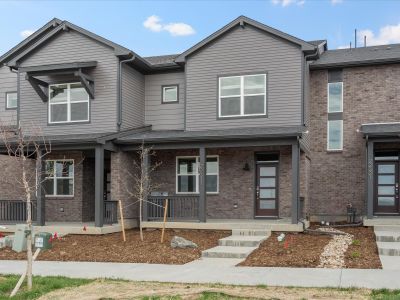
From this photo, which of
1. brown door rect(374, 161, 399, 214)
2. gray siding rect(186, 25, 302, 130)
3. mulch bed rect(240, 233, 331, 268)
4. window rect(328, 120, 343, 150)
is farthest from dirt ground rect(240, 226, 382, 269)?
window rect(328, 120, 343, 150)

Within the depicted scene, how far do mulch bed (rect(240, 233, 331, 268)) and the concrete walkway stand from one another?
57 centimetres

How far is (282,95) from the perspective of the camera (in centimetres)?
1758

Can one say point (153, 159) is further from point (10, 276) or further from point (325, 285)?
point (325, 285)

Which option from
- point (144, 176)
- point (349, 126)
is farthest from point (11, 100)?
point (349, 126)

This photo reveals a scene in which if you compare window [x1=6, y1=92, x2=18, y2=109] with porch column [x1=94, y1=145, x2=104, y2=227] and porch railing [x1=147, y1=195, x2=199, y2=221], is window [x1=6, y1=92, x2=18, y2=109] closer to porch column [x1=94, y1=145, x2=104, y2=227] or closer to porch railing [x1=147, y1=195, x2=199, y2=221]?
porch column [x1=94, y1=145, x2=104, y2=227]

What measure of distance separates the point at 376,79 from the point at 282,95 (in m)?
4.04

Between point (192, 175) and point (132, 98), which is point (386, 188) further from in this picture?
point (132, 98)

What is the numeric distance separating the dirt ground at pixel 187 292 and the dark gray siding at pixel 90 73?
10399 millimetres

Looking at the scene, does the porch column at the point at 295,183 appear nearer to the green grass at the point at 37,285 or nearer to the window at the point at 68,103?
the window at the point at 68,103

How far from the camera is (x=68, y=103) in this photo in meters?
19.1

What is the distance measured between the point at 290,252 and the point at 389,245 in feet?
8.56

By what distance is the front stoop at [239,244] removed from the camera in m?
12.2

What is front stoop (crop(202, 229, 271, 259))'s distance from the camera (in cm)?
1220

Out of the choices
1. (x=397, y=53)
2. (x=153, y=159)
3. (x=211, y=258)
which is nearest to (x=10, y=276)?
(x=211, y=258)
